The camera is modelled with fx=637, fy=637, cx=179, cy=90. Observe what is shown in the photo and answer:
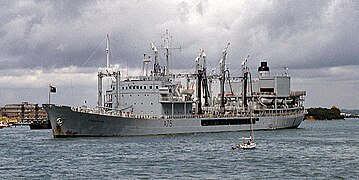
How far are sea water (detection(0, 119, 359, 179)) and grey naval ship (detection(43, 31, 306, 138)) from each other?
9.84ft

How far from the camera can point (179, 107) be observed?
8131 cm

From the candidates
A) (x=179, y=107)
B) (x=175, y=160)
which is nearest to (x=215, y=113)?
(x=179, y=107)

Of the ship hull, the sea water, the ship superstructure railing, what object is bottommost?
the sea water

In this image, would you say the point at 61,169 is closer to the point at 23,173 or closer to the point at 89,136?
the point at 23,173

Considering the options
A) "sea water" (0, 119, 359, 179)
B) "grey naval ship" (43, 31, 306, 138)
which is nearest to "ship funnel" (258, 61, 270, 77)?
"grey naval ship" (43, 31, 306, 138)

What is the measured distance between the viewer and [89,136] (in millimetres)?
70375

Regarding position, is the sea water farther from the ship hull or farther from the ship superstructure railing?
the ship superstructure railing

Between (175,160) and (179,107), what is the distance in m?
31.6

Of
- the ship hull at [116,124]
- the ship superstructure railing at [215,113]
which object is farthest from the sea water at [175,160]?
the ship superstructure railing at [215,113]

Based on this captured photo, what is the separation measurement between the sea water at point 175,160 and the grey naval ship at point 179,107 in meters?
3.00

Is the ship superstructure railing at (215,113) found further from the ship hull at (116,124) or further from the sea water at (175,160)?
the sea water at (175,160)

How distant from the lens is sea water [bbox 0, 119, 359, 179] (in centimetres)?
4266

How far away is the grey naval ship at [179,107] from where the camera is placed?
229ft

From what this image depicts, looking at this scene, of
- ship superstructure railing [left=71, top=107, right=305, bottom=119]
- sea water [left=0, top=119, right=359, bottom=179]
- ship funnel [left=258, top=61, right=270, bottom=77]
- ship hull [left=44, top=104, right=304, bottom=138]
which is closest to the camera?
sea water [left=0, top=119, right=359, bottom=179]
